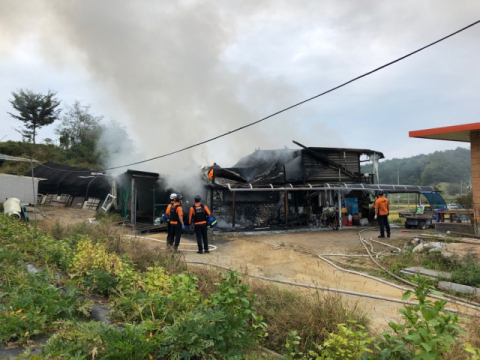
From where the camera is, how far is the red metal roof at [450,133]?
27.1 ft

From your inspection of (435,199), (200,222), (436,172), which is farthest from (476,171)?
(436,172)

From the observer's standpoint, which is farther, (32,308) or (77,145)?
→ (77,145)

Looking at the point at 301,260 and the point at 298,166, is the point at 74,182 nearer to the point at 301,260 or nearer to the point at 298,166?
the point at 298,166

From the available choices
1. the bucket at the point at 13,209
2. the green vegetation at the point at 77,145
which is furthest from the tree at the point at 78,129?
the bucket at the point at 13,209

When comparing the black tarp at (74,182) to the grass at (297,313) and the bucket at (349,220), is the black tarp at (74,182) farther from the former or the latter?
the grass at (297,313)

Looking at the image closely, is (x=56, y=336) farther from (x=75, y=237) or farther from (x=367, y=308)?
(x=75, y=237)

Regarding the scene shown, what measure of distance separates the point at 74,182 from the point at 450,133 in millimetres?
19644

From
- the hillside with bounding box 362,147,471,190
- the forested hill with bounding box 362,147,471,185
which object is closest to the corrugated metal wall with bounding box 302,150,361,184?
the hillside with bounding box 362,147,471,190

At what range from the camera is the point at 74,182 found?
774 inches

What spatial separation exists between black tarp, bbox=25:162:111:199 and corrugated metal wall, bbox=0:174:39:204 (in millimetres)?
2738

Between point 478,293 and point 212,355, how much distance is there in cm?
448

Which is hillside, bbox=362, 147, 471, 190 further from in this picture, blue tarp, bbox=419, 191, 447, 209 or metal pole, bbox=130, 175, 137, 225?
metal pole, bbox=130, 175, 137, 225

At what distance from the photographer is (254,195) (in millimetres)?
14562

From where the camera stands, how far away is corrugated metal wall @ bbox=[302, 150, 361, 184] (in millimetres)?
16264
